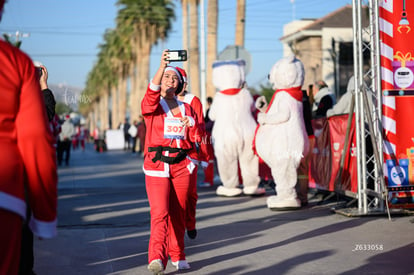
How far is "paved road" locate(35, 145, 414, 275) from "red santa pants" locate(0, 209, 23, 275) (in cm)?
339

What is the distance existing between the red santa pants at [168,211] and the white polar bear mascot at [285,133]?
4.25m

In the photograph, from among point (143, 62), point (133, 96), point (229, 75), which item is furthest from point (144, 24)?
point (229, 75)

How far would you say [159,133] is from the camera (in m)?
5.96

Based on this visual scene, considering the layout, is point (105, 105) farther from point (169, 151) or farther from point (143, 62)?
point (169, 151)

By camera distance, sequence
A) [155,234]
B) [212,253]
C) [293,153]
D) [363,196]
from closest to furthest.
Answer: [155,234]
[212,253]
[363,196]
[293,153]

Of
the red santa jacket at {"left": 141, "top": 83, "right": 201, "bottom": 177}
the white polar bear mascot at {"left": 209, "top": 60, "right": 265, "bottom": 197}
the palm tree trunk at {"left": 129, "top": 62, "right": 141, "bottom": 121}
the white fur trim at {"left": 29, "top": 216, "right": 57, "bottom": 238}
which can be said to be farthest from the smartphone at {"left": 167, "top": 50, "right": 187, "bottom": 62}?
the palm tree trunk at {"left": 129, "top": 62, "right": 141, "bottom": 121}

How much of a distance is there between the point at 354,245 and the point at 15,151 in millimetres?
5138

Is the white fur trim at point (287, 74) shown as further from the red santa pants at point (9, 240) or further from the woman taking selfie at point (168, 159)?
the red santa pants at point (9, 240)

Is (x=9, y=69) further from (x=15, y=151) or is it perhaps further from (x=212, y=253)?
(x=212, y=253)

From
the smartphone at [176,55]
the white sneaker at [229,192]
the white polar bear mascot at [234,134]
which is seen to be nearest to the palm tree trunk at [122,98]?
the white polar bear mascot at [234,134]

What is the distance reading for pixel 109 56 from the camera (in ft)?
214

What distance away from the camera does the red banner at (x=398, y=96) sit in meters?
8.97

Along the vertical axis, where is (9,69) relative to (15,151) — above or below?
above

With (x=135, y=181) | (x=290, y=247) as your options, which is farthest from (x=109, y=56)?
(x=290, y=247)
